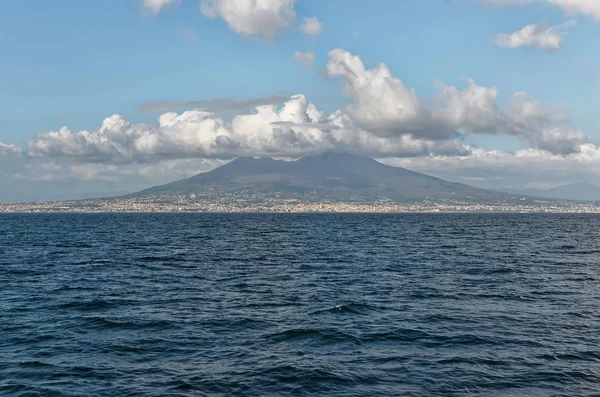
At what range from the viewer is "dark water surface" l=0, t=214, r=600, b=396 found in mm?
29266

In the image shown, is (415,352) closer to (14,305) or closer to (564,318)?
(564,318)

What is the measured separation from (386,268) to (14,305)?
46.4 metres

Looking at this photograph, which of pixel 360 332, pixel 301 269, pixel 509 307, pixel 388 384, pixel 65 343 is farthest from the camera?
pixel 301 269

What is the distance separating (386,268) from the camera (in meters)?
75.4

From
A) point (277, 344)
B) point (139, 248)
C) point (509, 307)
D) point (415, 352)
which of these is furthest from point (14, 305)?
point (139, 248)

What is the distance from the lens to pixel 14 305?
48.6 m

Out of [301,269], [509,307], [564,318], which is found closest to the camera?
[564,318]

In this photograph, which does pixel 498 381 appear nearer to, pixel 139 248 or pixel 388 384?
pixel 388 384

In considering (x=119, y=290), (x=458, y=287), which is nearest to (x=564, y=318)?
(x=458, y=287)

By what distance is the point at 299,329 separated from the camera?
131 feet

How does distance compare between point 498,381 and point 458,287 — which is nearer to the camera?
point 498,381

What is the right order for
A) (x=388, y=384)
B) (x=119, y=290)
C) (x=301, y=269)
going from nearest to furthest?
(x=388, y=384), (x=119, y=290), (x=301, y=269)

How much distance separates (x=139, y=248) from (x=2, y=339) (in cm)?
7153

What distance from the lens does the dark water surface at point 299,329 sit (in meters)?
29.3
